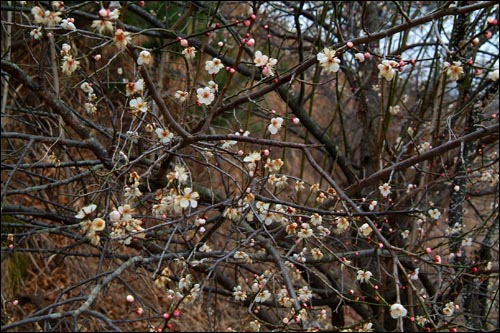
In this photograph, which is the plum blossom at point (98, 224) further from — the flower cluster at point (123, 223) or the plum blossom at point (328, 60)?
the plum blossom at point (328, 60)

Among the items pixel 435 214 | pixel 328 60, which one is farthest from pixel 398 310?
pixel 435 214

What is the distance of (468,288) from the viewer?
3043 millimetres

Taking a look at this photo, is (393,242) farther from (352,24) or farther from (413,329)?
(352,24)

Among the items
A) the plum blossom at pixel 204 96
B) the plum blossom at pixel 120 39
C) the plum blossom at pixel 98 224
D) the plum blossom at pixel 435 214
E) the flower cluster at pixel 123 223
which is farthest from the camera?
the plum blossom at pixel 435 214

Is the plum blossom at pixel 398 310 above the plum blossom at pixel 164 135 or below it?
below

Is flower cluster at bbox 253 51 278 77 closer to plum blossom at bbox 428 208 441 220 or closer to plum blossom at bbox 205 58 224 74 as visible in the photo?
plum blossom at bbox 205 58 224 74

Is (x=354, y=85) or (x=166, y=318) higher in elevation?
(x=354, y=85)

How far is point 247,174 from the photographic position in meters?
1.47

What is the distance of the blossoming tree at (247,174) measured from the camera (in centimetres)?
144

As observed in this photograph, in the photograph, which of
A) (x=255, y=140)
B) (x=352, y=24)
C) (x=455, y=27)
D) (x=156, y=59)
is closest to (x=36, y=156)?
(x=156, y=59)

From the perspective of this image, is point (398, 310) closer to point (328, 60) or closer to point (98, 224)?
point (328, 60)

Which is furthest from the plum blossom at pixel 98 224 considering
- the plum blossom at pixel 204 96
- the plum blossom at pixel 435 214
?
the plum blossom at pixel 435 214

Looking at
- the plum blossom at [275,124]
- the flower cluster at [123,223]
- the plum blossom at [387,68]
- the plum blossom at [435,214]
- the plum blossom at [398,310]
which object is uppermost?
the plum blossom at [387,68]

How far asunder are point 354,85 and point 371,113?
14.5 inches
